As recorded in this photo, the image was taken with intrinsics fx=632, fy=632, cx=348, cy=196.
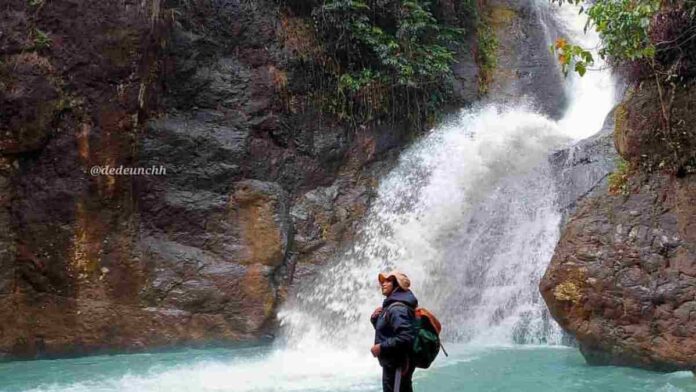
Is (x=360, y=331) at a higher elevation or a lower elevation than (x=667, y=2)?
lower

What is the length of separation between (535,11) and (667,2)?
10146mm

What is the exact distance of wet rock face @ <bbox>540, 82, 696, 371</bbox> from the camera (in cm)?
654

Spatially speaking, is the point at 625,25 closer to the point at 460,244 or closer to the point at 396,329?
the point at 396,329

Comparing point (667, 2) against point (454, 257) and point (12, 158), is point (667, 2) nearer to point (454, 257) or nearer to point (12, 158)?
point (454, 257)

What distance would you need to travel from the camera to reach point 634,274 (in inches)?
271

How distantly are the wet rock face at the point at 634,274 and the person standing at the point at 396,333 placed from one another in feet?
11.2

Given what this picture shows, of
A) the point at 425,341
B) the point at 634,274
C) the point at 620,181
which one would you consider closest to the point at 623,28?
the point at 620,181

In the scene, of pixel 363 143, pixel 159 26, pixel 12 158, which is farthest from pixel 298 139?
pixel 12 158

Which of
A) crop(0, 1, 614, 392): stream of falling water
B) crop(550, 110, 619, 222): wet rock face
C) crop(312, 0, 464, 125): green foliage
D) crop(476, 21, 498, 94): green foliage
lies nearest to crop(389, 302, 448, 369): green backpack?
crop(0, 1, 614, 392): stream of falling water

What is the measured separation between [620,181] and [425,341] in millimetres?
4409

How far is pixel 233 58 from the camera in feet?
38.1

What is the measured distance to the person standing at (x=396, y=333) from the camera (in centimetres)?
425

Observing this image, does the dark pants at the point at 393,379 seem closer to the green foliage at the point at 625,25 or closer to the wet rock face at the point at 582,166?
the green foliage at the point at 625,25

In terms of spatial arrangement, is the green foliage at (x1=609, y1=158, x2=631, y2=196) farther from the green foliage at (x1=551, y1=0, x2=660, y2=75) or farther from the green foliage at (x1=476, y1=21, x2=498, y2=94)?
the green foliage at (x1=476, y1=21, x2=498, y2=94)
